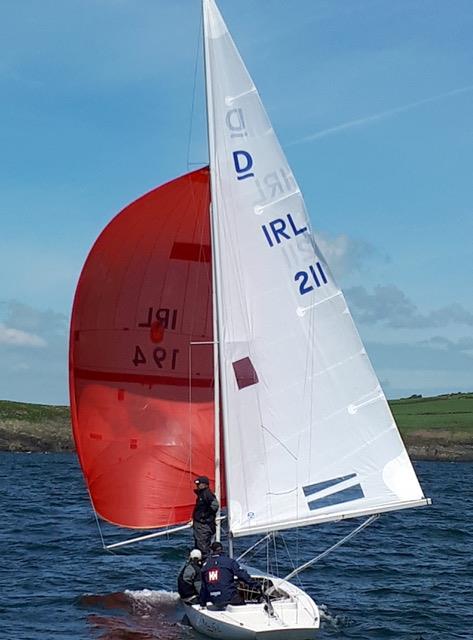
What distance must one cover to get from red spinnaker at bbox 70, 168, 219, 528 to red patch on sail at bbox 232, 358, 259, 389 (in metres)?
1.72

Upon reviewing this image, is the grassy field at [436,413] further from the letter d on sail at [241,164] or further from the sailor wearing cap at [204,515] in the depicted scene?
the letter d on sail at [241,164]

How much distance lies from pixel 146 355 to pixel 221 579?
4.91 meters

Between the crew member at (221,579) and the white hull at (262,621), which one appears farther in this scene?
the crew member at (221,579)

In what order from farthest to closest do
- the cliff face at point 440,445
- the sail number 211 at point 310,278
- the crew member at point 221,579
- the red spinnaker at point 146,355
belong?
the cliff face at point 440,445, the red spinnaker at point 146,355, the sail number 211 at point 310,278, the crew member at point 221,579

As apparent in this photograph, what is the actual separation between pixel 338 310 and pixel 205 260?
2.95 m

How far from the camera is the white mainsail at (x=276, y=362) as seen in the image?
1931cm

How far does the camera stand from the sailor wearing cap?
20.0m

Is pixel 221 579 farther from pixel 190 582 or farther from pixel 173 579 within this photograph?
pixel 173 579

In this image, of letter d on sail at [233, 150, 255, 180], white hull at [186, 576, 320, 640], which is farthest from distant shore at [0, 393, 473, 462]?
letter d on sail at [233, 150, 255, 180]

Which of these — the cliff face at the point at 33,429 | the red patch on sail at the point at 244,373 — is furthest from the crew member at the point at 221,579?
the cliff face at the point at 33,429

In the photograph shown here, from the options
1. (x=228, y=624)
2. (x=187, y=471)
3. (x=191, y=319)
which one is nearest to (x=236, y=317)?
(x=191, y=319)

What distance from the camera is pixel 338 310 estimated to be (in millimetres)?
20188

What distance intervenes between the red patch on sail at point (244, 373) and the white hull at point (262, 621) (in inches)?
161

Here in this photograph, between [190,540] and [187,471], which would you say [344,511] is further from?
[190,540]
